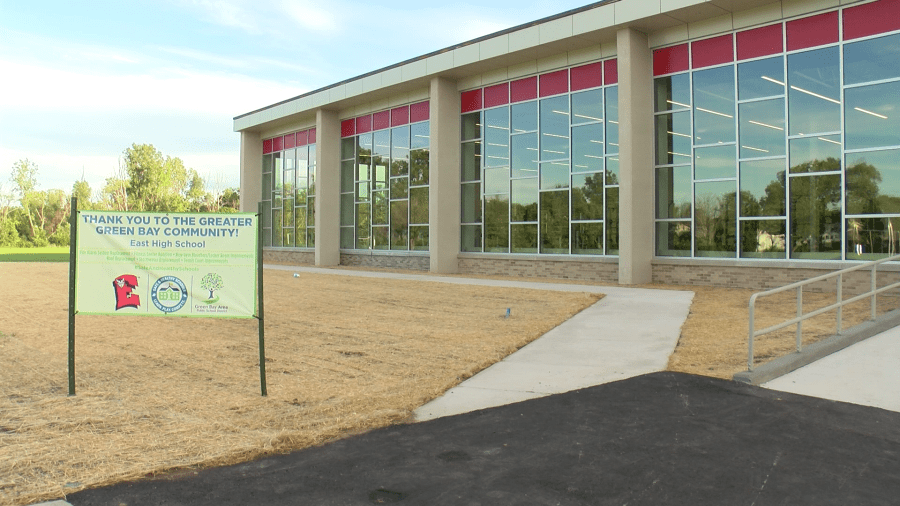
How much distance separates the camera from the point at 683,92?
18.5 metres

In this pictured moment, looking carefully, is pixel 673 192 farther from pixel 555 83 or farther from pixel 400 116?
pixel 400 116

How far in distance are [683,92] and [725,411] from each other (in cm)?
1434

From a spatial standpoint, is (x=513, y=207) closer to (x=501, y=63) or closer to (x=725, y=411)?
(x=501, y=63)

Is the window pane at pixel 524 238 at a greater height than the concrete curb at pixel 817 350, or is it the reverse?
the window pane at pixel 524 238

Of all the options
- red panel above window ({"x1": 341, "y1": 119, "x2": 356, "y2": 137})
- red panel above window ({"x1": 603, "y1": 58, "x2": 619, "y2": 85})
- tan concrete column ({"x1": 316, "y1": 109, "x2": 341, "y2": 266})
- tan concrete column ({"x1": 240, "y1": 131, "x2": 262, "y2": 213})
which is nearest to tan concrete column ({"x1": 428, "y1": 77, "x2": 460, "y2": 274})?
red panel above window ({"x1": 603, "y1": 58, "x2": 619, "y2": 85})

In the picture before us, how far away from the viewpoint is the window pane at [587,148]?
66.5 ft

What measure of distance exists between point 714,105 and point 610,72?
11.5 ft

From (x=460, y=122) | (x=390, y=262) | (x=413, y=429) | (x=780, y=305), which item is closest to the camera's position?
(x=413, y=429)

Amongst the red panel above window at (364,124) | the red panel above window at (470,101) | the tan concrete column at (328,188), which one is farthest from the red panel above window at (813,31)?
the tan concrete column at (328,188)

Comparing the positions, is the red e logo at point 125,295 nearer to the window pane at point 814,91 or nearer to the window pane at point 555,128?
Result: the window pane at point 814,91

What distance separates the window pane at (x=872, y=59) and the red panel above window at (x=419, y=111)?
586 inches

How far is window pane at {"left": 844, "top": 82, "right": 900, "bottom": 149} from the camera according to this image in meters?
14.8

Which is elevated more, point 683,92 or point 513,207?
point 683,92

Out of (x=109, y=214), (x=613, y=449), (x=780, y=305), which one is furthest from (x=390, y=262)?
(x=613, y=449)
